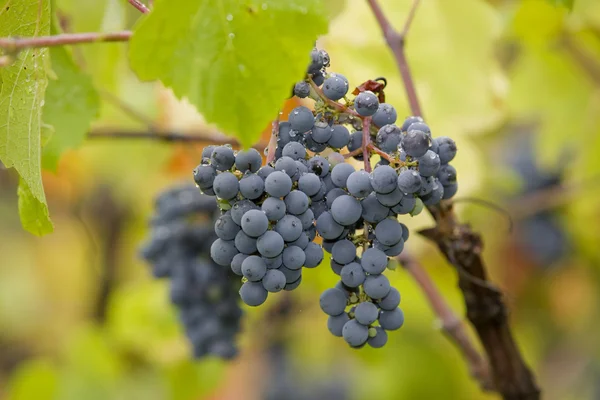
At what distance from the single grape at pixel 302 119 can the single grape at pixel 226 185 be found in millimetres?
75

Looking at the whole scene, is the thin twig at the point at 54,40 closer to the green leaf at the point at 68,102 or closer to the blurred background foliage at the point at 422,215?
the green leaf at the point at 68,102

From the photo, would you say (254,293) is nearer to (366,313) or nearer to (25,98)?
(366,313)

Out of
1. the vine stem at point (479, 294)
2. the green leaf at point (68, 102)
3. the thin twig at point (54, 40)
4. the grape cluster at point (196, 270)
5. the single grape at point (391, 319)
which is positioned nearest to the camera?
the thin twig at point (54, 40)

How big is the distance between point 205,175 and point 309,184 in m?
0.09

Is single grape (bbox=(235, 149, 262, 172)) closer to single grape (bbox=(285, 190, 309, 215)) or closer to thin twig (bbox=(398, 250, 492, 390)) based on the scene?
single grape (bbox=(285, 190, 309, 215))

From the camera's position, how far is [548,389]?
302cm

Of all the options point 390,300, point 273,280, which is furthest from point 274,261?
point 390,300

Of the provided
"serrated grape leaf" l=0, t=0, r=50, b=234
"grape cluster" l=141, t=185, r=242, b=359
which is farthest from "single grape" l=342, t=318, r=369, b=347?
"grape cluster" l=141, t=185, r=242, b=359

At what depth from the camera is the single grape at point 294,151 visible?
57 centimetres

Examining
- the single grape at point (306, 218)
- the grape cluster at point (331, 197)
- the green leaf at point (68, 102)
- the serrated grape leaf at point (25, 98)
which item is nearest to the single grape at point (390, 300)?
the grape cluster at point (331, 197)

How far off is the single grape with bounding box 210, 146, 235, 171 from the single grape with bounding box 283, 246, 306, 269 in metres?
0.09

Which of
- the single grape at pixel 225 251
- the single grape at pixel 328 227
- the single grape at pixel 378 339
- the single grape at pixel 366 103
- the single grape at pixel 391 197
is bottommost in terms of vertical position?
the single grape at pixel 378 339

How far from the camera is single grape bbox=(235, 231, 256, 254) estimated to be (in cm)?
56

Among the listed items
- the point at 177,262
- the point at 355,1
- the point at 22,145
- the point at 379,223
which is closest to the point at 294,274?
the point at 379,223
